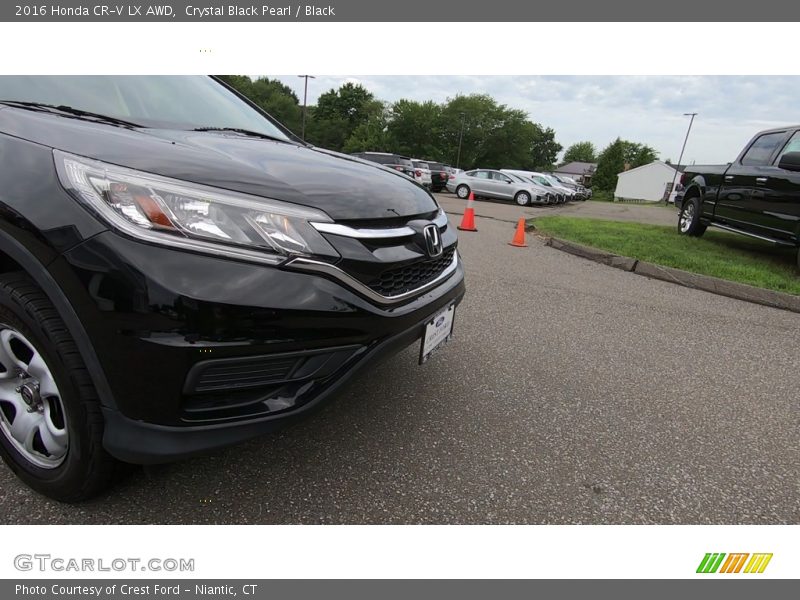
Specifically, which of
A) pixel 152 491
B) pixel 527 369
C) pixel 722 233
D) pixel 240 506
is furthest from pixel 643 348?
pixel 722 233

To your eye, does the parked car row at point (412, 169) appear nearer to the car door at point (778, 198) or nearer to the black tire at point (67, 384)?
the car door at point (778, 198)

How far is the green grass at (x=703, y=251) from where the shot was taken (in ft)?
18.0

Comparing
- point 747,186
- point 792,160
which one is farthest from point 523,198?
point 792,160

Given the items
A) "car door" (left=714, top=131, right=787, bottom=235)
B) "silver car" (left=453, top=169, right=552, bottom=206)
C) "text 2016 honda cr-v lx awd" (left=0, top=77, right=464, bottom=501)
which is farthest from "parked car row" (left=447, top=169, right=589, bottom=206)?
"text 2016 honda cr-v lx awd" (left=0, top=77, right=464, bottom=501)

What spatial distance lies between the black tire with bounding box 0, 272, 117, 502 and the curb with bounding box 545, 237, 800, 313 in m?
5.94

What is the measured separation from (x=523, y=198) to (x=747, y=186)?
42.7 ft

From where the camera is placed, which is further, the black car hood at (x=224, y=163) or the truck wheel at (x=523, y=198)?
the truck wheel at (x=523, y=198)

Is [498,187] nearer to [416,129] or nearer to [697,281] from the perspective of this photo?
[697,281]

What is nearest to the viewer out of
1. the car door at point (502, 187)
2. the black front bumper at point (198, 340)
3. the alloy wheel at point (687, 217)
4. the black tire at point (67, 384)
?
the black front bumper at point (198, 340)

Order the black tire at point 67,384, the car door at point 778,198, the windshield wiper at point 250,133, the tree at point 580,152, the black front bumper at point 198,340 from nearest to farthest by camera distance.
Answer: the black front bumper at point 198,340, the black tire at point 67,384, the windshield wiper at point 250,133, the car door at point 778,198, the tree at point 580,152

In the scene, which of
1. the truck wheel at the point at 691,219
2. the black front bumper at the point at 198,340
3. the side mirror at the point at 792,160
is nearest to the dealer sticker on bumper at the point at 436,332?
the black front bumper at the point at 198,340

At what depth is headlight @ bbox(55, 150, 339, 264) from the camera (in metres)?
1.30

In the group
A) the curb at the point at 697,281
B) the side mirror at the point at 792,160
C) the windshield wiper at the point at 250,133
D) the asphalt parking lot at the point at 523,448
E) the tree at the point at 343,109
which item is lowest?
the asphalt parking lot at the point at 523,448

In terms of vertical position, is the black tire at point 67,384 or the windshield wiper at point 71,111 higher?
the windshield wiper at point 71,111
